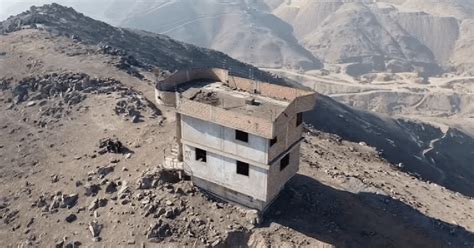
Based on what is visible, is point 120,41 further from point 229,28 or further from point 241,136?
point 229,28

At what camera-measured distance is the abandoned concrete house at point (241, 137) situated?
20094mm

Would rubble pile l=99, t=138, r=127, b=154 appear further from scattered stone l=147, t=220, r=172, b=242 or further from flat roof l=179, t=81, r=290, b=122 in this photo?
scattered stone l=147, t=220, r=172, b=242

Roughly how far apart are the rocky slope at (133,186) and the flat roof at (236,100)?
12.2 feet

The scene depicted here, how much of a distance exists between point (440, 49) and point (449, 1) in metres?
31.4

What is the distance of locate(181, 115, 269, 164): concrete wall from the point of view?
20.0 metres

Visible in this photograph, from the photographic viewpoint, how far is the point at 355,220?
2217 centimetres

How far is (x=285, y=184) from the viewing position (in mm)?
23516

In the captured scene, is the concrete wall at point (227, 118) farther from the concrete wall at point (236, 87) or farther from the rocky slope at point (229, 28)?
the rocky slope at point (229, 28)

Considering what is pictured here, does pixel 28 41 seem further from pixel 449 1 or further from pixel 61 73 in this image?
pixel 449 1

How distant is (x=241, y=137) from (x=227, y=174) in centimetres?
193

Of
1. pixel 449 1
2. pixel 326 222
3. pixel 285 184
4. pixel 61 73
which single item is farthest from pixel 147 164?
pixel 449 1

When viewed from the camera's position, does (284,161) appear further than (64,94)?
No

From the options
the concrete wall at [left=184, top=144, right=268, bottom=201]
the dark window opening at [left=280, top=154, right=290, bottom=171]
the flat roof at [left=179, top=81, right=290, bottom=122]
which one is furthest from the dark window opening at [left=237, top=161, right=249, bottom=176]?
the flat roof at [left=179, top=81, right=290, bottom=122]

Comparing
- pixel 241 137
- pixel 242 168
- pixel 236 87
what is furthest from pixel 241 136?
pixel 236 87
